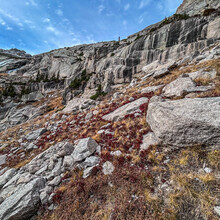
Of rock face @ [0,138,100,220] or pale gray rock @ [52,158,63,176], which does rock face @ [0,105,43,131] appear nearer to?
rock face @ [0,138,100,220]

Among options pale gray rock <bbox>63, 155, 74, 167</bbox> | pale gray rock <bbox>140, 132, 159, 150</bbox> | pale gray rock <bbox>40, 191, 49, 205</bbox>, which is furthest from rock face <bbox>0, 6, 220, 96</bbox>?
pale gray rock <bbox>40, 191, 49, 205</bbox>

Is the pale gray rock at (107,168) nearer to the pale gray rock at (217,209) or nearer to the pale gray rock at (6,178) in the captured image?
the pale gray rock at (217,209)

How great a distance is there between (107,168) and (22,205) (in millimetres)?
3395

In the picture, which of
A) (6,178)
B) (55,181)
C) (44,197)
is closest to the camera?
(44,197)

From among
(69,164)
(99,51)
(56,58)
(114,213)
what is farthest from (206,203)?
(56,58)

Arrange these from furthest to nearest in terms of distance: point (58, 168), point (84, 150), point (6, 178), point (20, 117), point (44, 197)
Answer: point (20, 117) < point (6, 178) < point (84, 150) < point (58, 168) < point (44, 197)

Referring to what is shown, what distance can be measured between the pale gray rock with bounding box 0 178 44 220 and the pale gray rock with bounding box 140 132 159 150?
4.96 meters

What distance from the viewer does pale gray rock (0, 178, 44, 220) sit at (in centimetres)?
344

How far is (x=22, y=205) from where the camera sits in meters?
3.54

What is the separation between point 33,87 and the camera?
156ft

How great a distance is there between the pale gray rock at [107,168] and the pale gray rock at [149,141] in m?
1.68

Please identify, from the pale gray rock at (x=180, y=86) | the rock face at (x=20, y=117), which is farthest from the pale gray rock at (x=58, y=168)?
the rock face at (x=20, y=117)

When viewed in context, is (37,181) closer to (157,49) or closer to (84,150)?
(84,150)

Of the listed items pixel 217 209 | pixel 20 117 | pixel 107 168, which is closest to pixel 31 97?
pixel 20 117
